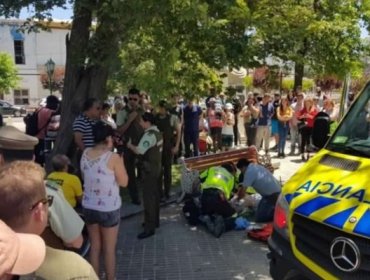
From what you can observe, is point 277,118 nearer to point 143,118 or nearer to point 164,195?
point 164,195

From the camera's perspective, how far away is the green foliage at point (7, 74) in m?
47.3

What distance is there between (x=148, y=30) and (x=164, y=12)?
3.62 ft

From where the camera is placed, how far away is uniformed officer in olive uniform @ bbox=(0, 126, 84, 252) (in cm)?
335

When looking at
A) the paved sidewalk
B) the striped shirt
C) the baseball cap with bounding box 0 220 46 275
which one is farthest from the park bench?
the baseball cap with bounding box 0 220 46 275

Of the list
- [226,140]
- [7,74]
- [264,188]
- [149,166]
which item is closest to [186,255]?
[149,166]

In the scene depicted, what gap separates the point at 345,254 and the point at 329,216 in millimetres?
265

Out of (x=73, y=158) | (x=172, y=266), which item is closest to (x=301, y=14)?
(x=73, y=158)

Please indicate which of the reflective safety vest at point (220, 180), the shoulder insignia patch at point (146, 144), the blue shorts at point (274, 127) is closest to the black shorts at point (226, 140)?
the blue shorts at point (274, 127)

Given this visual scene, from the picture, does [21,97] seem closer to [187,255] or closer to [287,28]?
[287,28]

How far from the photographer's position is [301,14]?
8.71 m

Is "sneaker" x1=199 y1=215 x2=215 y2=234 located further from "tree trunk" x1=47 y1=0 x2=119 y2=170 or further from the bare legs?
"tree trunk" x1=47 y1=0 x2=119 y2=170

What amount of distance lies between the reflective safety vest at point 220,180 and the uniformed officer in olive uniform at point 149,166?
1034mm

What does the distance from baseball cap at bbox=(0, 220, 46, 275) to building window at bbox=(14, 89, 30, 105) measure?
5329 cm

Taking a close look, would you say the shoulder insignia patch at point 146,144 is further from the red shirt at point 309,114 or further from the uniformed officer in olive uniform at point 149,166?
the red shirt at point 309,114
